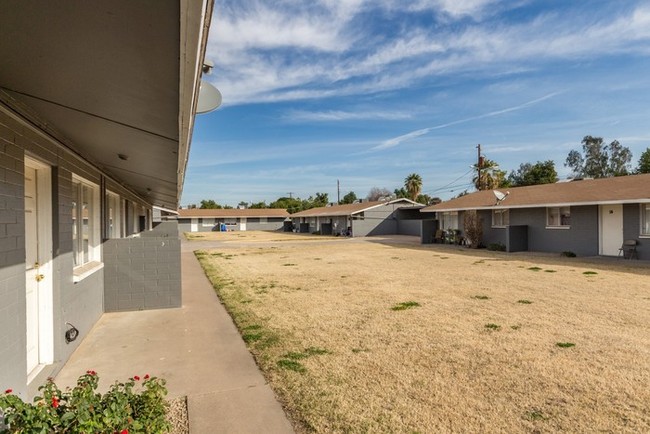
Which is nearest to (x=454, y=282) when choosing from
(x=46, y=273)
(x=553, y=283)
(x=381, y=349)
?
(x=553, y=283)

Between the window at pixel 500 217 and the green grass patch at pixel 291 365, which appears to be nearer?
the green grass patch at pixel 291 365

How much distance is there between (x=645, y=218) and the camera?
16.0 m

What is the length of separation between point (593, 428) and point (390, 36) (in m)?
16.8

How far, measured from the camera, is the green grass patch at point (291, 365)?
4668 millimetres

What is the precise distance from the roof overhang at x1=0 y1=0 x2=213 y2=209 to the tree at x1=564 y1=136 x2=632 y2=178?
7405cm

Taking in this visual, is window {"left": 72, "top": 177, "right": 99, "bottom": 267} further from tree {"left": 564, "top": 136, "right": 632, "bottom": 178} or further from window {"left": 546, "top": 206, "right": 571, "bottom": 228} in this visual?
tree {"left": 564, "top": 136, "right": 632, "bottom": 178}

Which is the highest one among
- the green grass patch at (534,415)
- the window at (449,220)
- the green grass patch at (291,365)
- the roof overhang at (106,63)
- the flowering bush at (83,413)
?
the roof overhang at (106,63)

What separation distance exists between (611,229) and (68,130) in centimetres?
2026

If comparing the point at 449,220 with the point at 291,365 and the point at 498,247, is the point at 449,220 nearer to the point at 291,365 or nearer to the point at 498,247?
the point at 498,247

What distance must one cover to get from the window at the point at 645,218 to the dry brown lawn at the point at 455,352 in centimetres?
659

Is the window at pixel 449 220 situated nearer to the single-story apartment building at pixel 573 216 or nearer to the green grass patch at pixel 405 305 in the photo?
the single-story apartment building at pixel 573 216

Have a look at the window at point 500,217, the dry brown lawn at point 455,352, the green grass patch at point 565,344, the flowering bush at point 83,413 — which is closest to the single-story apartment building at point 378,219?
the window at point 500,217

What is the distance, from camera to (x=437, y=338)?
5852 millimetres

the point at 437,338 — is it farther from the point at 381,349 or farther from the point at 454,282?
the point at 454,282
